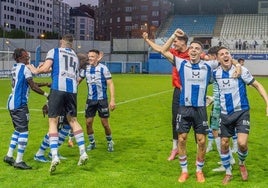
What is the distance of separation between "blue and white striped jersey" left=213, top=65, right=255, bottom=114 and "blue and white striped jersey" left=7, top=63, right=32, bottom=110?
3490mm

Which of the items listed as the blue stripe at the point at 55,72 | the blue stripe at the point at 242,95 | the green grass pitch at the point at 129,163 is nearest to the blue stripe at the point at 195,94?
the blue stripe at the point at 242,95

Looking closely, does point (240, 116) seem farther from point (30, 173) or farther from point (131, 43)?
point (131, 43)

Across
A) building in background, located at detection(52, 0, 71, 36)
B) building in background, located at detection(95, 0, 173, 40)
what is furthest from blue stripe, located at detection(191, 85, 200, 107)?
building in background, located at detection(52, 0, 71, 36)

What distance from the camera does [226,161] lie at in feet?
23.3

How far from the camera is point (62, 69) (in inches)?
299

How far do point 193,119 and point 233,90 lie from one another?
0.82 metres

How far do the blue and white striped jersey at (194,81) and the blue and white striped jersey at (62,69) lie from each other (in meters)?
2.01

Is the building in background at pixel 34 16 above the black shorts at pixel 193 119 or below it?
above

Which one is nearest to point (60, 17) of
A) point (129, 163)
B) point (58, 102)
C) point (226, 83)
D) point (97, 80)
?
point (97, 80)

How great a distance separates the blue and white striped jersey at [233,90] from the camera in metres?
7.03

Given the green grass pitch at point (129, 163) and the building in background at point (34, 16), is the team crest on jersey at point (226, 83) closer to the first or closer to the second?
the green grass pitch at point (129, 163)

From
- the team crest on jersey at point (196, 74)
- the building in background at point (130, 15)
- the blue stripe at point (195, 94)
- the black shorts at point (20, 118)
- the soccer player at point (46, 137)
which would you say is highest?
the building in background at point (130, 15)

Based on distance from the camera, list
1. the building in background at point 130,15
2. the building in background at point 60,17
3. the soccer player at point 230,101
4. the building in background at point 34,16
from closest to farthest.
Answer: the soccer player at point 230,101 → the building in background at point 130,15 → the building in background at point 34,16 → the building in background at point 60,17

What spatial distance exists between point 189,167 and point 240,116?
65.9 inches
